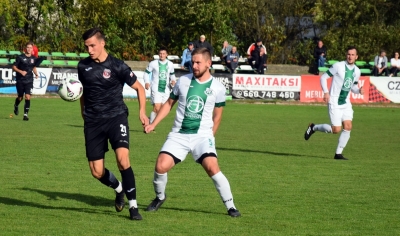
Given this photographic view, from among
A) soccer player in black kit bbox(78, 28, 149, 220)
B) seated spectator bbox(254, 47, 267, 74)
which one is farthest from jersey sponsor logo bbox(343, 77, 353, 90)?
seated spectator bbox(254, 47, 267, 74)

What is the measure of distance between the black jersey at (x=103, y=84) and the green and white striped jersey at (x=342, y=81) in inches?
286

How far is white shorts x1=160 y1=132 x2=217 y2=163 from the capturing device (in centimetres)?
891

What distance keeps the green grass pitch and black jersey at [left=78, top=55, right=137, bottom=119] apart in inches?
46.9

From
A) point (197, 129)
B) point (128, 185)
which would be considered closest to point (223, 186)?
point (197, 129)

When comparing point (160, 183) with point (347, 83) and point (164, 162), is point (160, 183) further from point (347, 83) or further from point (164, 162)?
point (347, 83)

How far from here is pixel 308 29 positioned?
153 feet

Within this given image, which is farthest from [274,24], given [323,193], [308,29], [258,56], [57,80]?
[323,193]

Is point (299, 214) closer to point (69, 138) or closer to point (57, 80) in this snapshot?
point (69, 138)

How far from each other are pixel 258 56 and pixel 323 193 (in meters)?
24.7

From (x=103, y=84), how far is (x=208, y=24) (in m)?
33.2

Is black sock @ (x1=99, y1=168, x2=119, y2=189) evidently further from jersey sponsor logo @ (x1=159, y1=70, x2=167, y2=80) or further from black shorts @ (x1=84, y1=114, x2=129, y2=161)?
jersey sponsor logo @ (x1=159, y1=70, x2=167, y2=80)

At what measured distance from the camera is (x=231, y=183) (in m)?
11.8

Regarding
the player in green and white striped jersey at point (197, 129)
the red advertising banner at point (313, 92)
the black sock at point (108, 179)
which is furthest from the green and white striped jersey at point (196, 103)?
the red advertising banner at point (313, 92)

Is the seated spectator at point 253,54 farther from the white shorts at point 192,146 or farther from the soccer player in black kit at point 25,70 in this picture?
the white shorts at point 192,146
